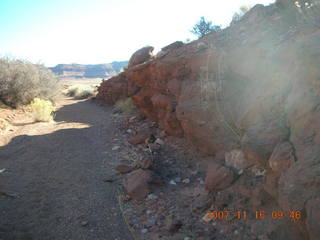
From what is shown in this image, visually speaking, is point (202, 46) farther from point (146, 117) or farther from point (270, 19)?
point (146, 117)

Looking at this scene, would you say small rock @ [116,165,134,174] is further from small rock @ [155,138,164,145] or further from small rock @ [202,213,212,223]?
small rock @ [202,213,212,223]

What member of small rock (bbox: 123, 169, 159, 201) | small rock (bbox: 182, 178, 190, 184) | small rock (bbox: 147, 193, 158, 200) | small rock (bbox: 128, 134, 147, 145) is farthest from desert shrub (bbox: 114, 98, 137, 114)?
small rock (bbox: 147, 193, 158, 200)

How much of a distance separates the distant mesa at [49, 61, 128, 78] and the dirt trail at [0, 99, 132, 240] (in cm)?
7276

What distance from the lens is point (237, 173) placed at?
4.29 meters

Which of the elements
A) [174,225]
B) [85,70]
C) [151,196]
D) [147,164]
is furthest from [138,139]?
[85,70]

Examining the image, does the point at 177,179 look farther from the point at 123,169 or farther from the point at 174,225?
the point at 174,225

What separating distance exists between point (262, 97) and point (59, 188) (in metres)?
3.83

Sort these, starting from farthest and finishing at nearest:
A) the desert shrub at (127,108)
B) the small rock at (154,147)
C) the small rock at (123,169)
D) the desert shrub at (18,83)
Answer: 1. the desert shrub at (18,83)
2. the desert shrub at (127,108)
3. the small rock at (154,147)
4. the small rock at (123,169)

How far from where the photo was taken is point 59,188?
17.6 feet

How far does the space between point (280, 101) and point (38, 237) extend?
3.61m

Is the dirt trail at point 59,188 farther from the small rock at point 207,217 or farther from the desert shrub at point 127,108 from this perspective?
the desert shrub at point 127,108

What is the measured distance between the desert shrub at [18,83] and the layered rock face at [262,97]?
7.12 m

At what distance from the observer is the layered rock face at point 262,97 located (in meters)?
2.86
